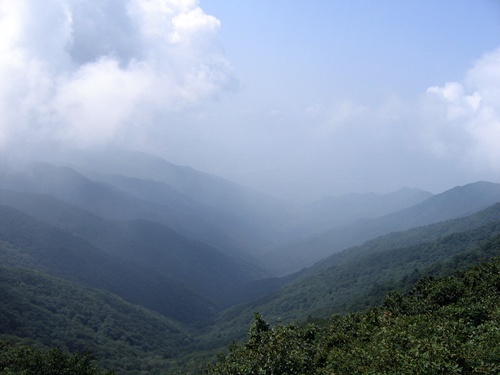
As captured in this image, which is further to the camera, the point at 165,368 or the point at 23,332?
the point at 165,368

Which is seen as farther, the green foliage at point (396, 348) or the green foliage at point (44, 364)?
the green foliage at point (44, 364)

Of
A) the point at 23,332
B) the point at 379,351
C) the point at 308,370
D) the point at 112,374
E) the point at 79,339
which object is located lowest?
the point at 79,339

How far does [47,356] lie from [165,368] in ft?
501

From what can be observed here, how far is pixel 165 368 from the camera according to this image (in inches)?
7446

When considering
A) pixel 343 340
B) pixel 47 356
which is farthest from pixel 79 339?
pixel 343 340

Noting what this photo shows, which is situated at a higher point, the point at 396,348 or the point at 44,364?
the point at 396,348

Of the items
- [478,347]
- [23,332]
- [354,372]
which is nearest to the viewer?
[478,347]

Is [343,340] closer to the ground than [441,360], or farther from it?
closer to the ground

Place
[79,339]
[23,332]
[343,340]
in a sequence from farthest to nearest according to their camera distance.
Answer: [79,339] < [23,332] < [343,340]

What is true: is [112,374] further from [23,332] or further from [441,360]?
[23,332]

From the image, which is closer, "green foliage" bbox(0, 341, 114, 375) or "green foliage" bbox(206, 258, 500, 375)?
"green foliage" bbox(206, 258, 500, 375)

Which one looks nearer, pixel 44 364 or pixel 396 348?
pixel 396 348

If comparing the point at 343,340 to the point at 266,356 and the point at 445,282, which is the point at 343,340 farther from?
the point at 445,282

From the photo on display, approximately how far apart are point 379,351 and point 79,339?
196 metres
